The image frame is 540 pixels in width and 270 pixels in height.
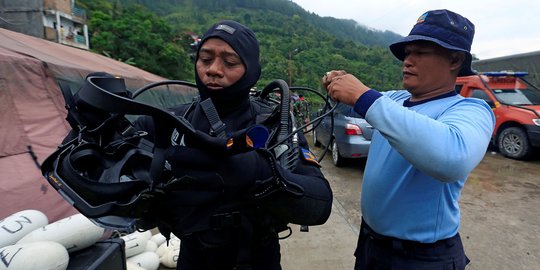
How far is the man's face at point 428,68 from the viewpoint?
131 centimetres

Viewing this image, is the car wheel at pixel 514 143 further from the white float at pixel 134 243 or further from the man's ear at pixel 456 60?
the white float at pixel 134 243

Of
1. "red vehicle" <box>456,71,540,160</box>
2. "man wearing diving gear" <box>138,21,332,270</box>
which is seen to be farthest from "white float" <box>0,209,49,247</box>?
"red vehicle" <box>456,71,540,160</box>

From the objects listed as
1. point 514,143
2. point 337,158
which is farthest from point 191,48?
point 514,143

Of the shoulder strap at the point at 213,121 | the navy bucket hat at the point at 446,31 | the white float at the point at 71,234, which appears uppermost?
the navy bucket hat at the point at 446,31

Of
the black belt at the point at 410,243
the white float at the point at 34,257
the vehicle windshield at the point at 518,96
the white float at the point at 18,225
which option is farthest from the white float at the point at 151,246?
the vehicle windshield at the point at 518,96

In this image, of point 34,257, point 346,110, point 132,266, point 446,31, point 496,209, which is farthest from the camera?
point 346,110

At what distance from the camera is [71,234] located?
6.70 feet

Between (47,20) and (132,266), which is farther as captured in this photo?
(47,20)

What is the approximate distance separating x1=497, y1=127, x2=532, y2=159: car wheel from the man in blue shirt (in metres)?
7.28

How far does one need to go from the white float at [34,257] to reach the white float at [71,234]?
0.70 feet

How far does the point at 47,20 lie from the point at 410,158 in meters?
26.0

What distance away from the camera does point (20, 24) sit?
52.5 feet

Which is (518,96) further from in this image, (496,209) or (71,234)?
(71,234)

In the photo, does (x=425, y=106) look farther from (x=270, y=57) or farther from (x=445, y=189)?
(x=270, y=57)
